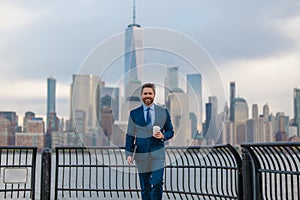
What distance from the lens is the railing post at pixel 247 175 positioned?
22.2ft

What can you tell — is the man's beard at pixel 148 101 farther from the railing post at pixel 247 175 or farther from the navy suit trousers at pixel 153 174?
the railing post at pixel 247 175

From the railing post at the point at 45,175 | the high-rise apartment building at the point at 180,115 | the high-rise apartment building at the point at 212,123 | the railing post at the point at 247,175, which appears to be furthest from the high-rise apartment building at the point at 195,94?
the railing post at the point at 45,175

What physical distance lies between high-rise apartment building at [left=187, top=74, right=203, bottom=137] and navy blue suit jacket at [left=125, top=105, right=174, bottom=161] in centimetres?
139

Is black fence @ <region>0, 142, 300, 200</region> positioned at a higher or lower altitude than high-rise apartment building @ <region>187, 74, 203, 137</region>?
lower

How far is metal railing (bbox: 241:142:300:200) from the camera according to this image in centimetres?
546

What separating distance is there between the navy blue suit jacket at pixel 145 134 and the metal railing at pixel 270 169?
113 centimetres

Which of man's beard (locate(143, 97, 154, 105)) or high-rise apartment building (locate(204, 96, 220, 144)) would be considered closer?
man's beard (locate(143, 97, 154, 105))

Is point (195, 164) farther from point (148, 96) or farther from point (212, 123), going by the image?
point (148, 96)

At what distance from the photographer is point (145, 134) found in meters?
6.53

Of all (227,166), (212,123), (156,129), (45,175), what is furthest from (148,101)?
(45,175)

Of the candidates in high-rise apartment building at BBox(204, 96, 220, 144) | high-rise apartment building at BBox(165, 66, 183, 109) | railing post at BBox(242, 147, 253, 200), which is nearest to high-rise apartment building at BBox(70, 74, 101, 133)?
high-rise apartment building at BBox(165, 66, 183, 109)

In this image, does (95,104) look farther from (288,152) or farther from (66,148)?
(288,152)

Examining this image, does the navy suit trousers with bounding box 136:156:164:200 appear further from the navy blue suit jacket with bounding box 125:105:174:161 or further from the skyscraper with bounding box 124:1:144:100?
the skyscraper with bounding box 124:1:144:100

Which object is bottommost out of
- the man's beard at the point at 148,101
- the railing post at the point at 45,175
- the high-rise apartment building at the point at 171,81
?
the railing post at the point at 45,175
